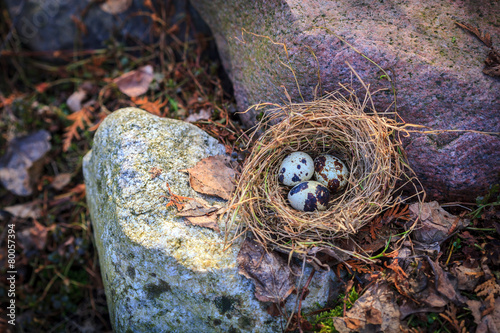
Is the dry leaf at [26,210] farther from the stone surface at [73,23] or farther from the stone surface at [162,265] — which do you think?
the stone surface at [73,23]

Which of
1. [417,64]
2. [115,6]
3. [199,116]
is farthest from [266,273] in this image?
[115,6]

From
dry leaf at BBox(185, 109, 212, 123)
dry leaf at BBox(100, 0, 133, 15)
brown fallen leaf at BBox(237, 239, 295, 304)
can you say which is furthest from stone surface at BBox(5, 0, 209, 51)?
brown fallen leaf at BBox(237, 239, 295, 304)

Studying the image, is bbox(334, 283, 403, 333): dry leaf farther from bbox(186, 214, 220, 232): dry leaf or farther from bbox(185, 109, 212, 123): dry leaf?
bbox(185, 109, 212, 123): dry leaf

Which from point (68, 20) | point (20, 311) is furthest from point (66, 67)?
point (20, 311)

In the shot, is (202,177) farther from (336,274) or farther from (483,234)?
(483,234)

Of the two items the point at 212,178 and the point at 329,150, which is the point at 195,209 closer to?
the point at 212,178

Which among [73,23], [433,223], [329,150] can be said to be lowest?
[433,223]
